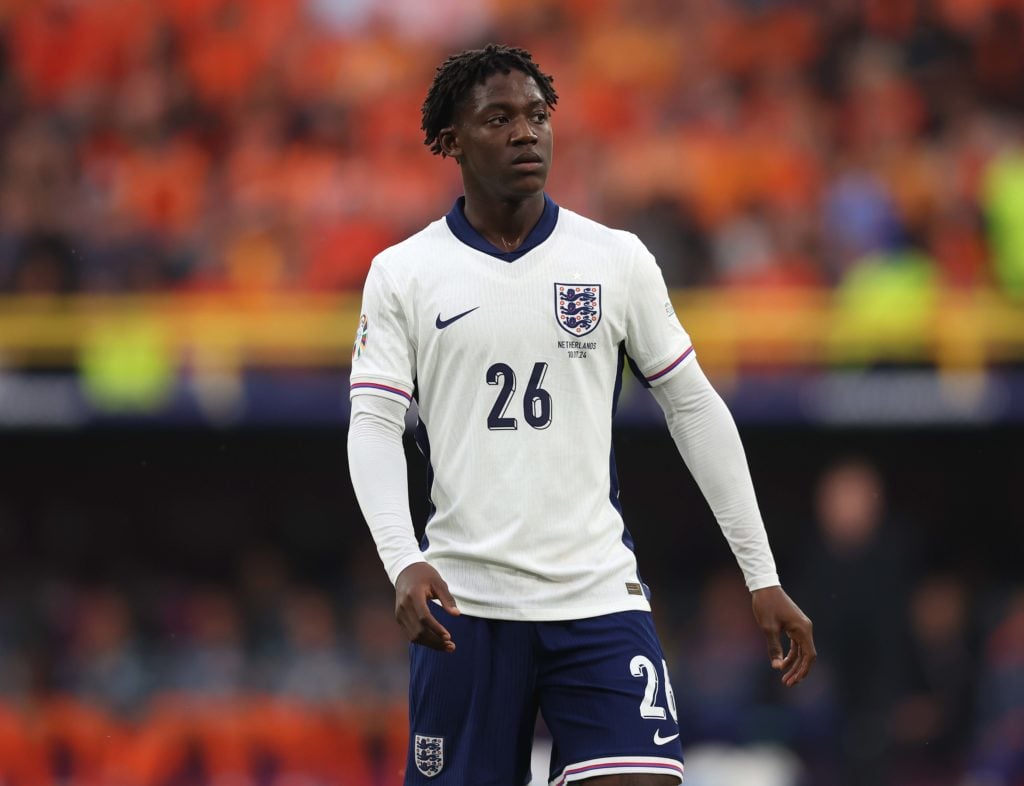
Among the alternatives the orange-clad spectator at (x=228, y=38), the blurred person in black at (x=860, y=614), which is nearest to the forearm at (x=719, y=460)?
the blurred person in black at (x=860, y=614)

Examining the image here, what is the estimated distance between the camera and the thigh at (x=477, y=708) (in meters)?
3.71

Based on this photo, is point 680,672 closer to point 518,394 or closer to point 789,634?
point 789,634

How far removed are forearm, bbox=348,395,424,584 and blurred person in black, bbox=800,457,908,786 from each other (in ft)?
15.9

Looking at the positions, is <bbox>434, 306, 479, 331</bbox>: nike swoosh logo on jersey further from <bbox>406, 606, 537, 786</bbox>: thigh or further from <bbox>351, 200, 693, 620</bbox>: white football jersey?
<bbox>406, 606, 537, 786</bbox>: thigh

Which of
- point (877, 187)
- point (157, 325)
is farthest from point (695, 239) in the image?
point (157, 325)

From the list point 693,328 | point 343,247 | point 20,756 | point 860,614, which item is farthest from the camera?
point 343,247

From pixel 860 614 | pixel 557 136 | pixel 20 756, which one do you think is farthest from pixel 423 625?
pixel 557 136

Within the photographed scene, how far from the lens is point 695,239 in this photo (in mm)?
10094

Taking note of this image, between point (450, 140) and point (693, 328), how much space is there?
211 inches

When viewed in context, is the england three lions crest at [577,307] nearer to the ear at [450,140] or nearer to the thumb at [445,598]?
the ear at [450,140]

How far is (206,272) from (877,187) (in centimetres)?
391

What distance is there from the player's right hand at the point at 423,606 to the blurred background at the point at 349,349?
5.04m

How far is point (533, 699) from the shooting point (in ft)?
12.4

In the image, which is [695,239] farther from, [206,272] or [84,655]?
[84,655]
